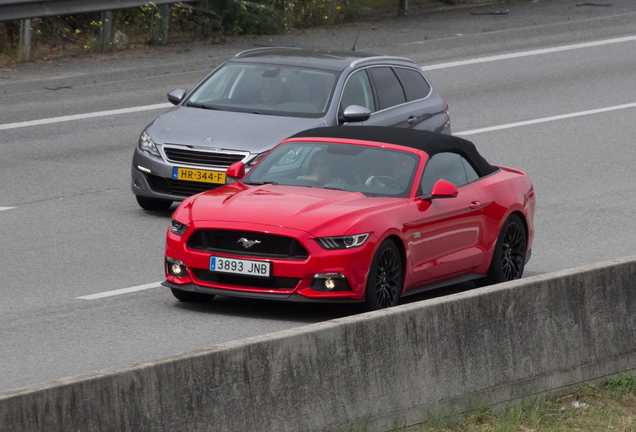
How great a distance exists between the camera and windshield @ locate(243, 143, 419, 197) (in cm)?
967

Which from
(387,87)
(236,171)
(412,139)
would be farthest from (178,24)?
(412,139)

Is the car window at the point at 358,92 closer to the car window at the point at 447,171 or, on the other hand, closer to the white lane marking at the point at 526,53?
A: the car window at the point at 447,171

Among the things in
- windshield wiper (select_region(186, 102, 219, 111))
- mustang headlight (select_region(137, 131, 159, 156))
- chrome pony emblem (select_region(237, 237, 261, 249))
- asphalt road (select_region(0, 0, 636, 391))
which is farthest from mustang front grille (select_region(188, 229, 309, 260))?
windshield wiper (select_region(186, 102, 219, 111))

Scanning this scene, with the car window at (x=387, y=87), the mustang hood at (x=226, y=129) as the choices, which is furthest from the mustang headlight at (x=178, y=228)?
the car window at (x=387, y=87)

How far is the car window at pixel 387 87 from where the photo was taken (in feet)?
47.3

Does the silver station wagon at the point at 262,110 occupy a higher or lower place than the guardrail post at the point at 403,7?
higher

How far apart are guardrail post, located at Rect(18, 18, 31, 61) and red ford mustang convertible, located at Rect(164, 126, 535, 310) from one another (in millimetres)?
12054

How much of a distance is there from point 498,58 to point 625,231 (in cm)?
1157

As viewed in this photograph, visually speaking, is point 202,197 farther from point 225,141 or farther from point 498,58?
point 498,58

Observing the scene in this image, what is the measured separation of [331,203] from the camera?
9.14 metres

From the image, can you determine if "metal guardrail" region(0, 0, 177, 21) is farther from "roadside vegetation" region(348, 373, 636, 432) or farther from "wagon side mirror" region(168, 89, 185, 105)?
"roadside vegetation" region(348, 373, 636, 432)

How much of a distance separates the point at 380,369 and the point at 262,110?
6.99 meters

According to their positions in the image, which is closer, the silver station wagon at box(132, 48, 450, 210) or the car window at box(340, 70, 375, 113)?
the silver station wagon at box(132, 48, 450, 210)

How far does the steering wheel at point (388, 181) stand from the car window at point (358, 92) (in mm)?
4078
